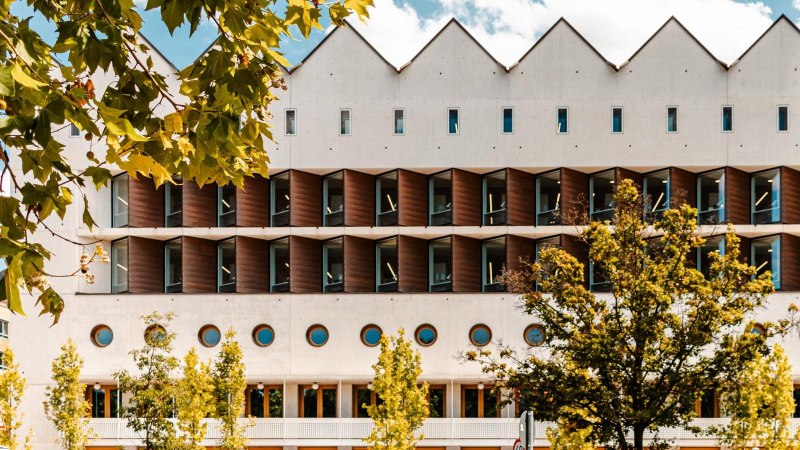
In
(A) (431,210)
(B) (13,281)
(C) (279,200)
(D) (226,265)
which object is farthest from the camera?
(D) (226,265)

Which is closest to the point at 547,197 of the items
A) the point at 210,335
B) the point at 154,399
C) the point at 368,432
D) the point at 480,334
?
the point at 480,334

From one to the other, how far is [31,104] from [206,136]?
1.41 m

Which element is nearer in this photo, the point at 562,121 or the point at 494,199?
the point at 562,121

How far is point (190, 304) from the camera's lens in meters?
44.6

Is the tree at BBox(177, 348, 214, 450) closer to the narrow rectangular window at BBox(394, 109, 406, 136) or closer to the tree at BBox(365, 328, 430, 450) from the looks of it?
the tree at BBox(365, 328, 430, 450)

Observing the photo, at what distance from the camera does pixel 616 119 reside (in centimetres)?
4441

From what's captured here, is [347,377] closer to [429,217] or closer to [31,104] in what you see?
[429,217]

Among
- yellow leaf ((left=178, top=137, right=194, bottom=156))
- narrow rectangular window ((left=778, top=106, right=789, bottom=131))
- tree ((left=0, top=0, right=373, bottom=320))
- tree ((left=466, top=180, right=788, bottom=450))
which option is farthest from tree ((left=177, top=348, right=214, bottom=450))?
yellow leaf ((left=178, top=137, right=194, bottom=156))

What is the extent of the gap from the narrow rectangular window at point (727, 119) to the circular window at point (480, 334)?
41.7ft

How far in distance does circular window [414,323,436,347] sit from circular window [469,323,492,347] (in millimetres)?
1556

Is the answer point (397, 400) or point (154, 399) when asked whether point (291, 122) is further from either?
point (154, 399)

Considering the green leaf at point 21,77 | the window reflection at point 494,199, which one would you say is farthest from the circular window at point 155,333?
the green leaf at point 21,77

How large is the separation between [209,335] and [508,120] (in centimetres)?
1526

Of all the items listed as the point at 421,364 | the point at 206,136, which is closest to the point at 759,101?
the point at 421,364
